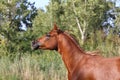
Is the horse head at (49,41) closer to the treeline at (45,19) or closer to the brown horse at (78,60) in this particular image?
the brown horse at (78,60)

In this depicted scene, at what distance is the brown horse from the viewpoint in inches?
288

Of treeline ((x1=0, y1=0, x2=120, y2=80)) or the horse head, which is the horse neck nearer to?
the horse head

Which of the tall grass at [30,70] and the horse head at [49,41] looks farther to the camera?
the tall grass at [30,70]

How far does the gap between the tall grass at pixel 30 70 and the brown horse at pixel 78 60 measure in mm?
3843

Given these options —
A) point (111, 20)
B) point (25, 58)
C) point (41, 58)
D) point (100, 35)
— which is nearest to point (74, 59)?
point (25, 58)

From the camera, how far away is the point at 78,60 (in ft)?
25.7

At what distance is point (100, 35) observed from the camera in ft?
50.5

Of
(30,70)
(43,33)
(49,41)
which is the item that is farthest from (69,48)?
(43,33)

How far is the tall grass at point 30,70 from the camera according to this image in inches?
476

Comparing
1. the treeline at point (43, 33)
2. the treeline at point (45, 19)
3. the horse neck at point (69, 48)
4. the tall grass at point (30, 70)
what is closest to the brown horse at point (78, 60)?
the horse neck at point (69, 48)

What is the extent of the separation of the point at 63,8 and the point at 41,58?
40.1 meters

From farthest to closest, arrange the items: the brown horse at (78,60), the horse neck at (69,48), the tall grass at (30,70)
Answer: the tall grass at (30,70) → the horse neck at (69,48) → the brown horse at (78,60)

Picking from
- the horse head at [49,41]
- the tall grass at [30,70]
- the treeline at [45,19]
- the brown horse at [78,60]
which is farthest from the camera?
the treeline at [45,19]

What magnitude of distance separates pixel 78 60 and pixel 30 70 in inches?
184
